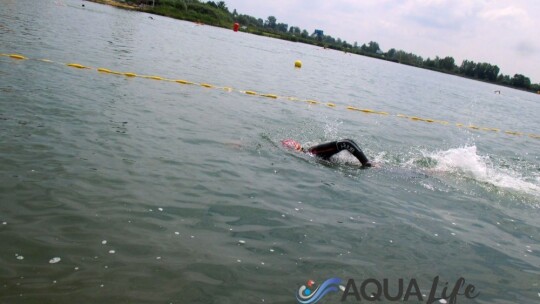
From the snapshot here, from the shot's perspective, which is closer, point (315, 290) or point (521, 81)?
point (315, 290)

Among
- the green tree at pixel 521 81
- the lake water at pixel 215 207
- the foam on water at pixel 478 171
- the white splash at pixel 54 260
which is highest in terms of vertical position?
the green tree at pixel 521 81

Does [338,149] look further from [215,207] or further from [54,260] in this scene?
[54,260]

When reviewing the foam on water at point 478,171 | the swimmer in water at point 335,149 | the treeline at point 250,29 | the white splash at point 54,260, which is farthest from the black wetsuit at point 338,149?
the treeline at point 250,29

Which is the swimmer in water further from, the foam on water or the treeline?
the treeline

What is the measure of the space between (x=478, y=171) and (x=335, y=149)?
5137 millimetres

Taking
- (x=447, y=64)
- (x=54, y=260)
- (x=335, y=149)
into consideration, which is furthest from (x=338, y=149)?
(x=447, y=64)

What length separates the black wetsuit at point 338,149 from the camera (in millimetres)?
11077

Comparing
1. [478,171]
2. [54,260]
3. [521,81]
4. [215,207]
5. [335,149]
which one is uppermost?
[521,81]

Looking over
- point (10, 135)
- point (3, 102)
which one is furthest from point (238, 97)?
point (10, 135)

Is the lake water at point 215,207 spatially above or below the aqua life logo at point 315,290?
above

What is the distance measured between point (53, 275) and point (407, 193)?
26.2 ft

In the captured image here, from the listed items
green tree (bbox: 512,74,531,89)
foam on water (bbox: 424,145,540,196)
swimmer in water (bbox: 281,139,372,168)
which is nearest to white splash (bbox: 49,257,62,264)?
swimmer in water (bbox: 281,139,372,168)

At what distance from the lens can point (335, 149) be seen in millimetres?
11125

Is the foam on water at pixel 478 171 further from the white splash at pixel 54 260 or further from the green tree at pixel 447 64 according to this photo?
the green tree at pixel 447 64
